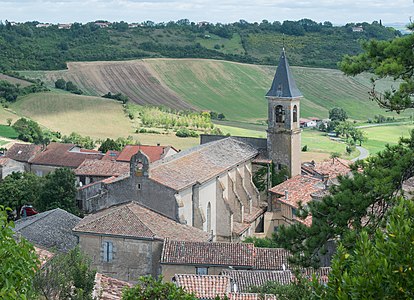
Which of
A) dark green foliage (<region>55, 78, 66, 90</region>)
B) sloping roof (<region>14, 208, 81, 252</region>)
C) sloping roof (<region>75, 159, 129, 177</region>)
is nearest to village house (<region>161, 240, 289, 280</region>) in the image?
sloping roof (<region>14, 208, 81, 252</region>)

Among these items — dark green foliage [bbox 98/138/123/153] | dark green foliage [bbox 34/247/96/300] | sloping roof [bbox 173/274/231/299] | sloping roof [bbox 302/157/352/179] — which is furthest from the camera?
dark green foliage [bbox 98/138/123/153]

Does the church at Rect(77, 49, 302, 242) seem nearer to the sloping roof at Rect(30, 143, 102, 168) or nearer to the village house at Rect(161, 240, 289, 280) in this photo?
the village house at Rect(161, 240, 289, 280)

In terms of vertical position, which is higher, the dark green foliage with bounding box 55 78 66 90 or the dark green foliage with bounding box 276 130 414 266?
the dark green foliage with bounding box 276 130 414 266

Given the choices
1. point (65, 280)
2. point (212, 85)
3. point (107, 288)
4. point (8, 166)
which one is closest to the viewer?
point (65, 280)

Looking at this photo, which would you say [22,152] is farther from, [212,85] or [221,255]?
[212,85]

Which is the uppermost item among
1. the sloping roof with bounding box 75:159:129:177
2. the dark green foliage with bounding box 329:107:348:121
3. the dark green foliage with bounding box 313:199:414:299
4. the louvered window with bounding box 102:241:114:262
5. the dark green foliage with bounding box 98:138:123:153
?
the dark green foliage with bounding box 313:199:414:299

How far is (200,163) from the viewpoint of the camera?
141 ft

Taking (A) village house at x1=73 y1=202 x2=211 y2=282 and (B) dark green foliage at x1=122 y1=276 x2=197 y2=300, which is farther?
(A) village house at x1=73 y1=202 x2=211 y2=282

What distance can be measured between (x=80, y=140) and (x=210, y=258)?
1880 inches

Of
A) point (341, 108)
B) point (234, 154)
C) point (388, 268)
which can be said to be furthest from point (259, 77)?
point (388, 268)

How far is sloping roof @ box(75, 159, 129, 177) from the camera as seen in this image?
2197 inches

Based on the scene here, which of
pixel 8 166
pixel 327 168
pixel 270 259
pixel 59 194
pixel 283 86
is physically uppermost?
pixel 283 86

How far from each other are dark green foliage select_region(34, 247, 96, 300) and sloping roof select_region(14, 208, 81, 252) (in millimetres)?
13122

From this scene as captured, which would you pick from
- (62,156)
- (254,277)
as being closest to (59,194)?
(62,156)
